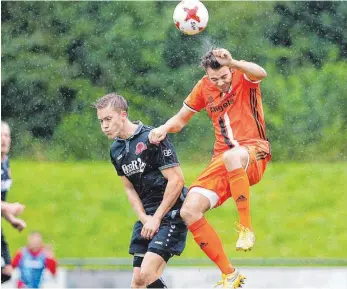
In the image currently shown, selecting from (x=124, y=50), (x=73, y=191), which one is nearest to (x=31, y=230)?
(x=73, y=191)

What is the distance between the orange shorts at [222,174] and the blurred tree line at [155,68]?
708 cm

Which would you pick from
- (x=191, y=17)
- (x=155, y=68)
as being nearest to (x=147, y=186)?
(x=191, y=17)

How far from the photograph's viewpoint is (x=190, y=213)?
21.5 ft

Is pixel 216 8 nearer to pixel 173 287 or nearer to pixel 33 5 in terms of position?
pixel 33 5

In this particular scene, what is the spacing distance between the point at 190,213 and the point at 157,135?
574mm

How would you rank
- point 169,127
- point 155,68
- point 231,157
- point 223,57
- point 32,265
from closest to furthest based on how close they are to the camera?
point 223,57 → point 231,157 → point 169,127 → point 32,265 → point 155,68

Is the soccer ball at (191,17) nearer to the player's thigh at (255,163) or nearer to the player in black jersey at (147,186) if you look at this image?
the player in black jersey at (147,186)

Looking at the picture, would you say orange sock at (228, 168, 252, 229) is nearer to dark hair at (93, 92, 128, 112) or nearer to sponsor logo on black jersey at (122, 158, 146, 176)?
sponsor logo on black jersey at (122, 158, 146, 176)

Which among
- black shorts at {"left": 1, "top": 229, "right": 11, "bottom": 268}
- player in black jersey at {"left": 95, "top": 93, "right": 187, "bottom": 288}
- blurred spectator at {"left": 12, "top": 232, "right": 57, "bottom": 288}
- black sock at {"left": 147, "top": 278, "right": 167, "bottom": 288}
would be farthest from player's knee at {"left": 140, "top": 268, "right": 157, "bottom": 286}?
blurred spectator at {"left": 12, "top": 232, "right": 57, "bottom": 288}

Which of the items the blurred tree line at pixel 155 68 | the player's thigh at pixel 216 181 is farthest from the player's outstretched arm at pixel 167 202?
the blurred tree line at pixel 155 68

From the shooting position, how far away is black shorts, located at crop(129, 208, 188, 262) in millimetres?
6574

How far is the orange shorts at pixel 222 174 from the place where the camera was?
664 cm

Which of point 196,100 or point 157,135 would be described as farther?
point 196,100

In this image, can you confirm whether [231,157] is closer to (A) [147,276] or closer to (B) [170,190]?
(B) [170,190]
